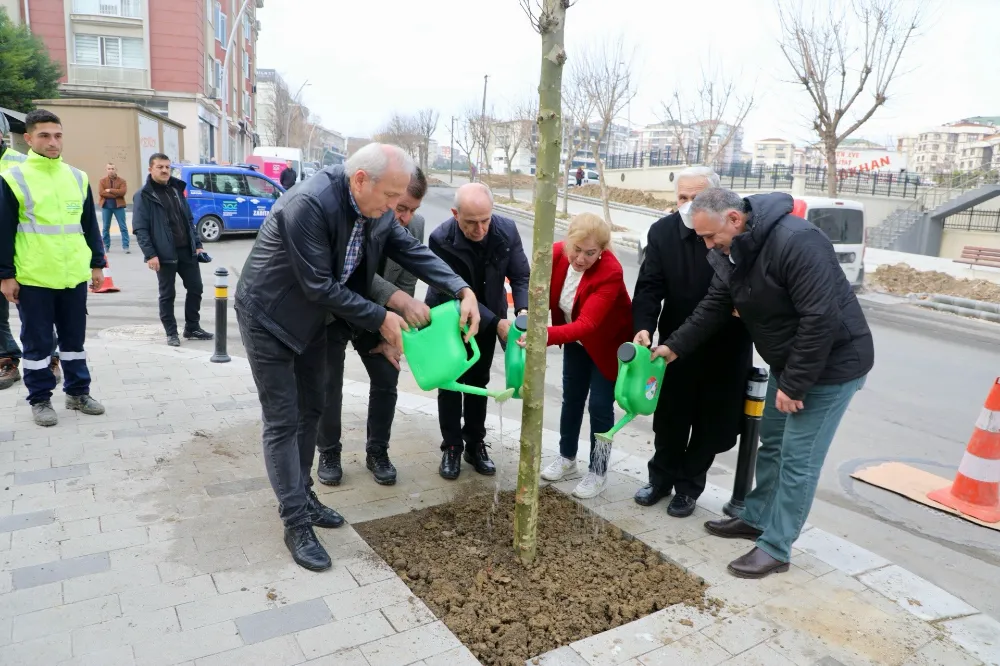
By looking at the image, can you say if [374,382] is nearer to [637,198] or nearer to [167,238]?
[167,238]

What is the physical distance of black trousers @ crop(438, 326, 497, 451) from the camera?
159 inches

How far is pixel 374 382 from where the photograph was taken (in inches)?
161

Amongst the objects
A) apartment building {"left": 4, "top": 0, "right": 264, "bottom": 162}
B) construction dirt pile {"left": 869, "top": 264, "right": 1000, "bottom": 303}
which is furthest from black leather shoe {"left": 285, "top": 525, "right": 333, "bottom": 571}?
apartment building {"left": 4, "top": 0, "right": 264, "bottom": 162}

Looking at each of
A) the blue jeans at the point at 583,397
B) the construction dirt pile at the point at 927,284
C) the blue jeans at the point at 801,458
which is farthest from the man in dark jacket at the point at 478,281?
Answer: the construction dirt pile at the point at 927,284

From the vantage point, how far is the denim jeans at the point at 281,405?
3.03 metres

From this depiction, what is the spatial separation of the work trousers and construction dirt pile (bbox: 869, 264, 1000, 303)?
558 inches

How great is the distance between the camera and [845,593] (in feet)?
10.1

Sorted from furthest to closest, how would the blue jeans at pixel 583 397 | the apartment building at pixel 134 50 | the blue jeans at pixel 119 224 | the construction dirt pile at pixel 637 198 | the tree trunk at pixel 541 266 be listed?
the construction dirt pile at pixel 637 198, the apartment building at pixel 134 50, the blue jeans at pixel 119 224, the blue jeans at pixel 583 397, the tree trunk at pixel 541 266

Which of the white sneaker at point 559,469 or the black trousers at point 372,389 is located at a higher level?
the black trousers at point 372,389

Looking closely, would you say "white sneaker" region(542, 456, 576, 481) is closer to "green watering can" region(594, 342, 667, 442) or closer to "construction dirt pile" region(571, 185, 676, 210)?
"green watering can" region(594, 342, 667, 442)

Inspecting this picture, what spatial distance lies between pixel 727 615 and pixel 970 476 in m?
2.38

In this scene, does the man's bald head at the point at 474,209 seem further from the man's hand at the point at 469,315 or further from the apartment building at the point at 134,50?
the apartment building at the point at 134,50

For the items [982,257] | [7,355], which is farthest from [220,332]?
[982,257]

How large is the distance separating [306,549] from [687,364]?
81.5 inches
